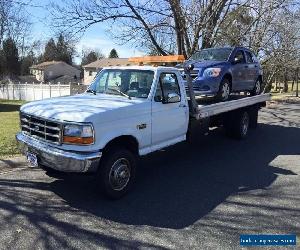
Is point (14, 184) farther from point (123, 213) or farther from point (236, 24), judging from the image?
point (236, 24)

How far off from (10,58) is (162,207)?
6413 centimetres

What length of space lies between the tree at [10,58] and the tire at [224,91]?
5364 cm

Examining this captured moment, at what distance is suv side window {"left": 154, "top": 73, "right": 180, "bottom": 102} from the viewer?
688 cm

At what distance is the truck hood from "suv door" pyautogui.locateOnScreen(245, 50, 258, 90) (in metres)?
6.07

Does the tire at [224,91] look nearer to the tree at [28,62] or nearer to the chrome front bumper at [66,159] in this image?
the chrome front bumper at [66,159]

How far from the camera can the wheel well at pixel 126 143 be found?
5893mm

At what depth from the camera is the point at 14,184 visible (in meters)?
6.68

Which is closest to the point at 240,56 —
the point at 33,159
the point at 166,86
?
the point at 166,86

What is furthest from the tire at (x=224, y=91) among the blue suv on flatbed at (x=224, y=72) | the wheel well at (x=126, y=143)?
the wheel well at (x=126, y=143)

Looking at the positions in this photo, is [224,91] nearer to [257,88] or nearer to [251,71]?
[251,71]

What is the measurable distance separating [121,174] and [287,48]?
26013 mm

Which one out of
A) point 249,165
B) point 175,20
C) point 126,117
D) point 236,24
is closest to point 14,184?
point 126,117

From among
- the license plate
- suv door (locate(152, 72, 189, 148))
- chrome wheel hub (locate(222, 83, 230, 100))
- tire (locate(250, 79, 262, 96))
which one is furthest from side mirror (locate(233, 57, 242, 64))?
the license plate

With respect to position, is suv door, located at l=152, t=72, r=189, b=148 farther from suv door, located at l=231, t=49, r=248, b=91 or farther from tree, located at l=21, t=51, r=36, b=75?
tree, located at l=21, t=51, r=36, b=75
